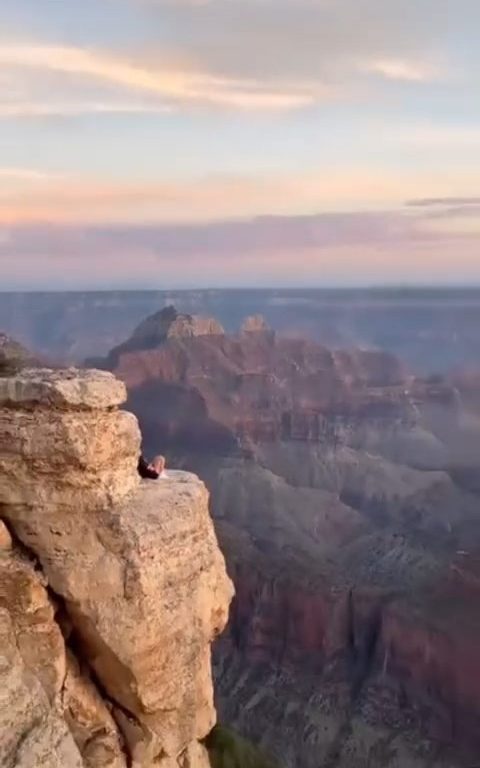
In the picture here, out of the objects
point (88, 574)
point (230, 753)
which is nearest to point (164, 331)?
point (230, 753)

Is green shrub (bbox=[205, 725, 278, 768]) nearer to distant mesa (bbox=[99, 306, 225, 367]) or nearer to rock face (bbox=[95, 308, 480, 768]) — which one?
rock face (bbox=[95, 308, 480, 768])

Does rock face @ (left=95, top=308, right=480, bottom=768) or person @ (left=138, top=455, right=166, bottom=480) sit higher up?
person @ (left=138, top=455, right=166, bottom=480)

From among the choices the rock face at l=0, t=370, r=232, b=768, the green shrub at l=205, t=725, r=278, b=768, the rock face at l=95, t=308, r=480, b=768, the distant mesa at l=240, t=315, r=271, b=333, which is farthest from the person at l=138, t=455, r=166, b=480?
the distant mesa at l=240, t=315, r=271, b=333

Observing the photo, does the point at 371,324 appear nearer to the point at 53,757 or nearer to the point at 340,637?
the point at 340,637

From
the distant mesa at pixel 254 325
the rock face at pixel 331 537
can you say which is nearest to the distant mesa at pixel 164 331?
the rock face at pixel 331 537

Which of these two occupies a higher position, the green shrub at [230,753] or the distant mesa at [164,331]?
the distant mesa at [164,331]

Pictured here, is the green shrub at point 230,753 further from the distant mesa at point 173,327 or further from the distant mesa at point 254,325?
the distant mesa at point 254,325
